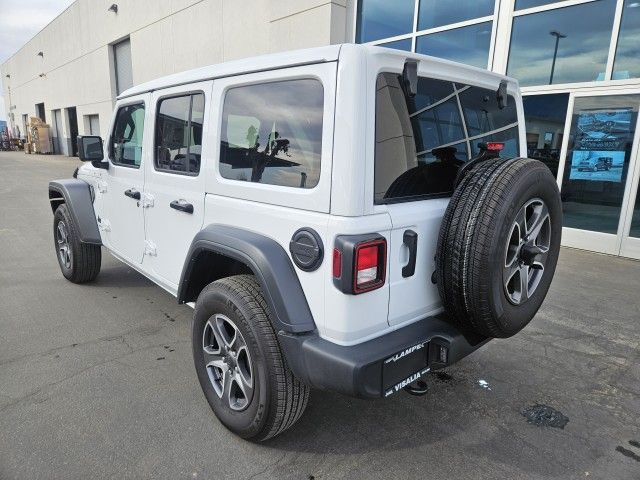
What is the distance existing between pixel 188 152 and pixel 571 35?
22.2 feet

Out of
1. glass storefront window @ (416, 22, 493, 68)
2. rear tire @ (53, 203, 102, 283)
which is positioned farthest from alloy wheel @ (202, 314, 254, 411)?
glass storefront window @ (416, 22, 493, 68)

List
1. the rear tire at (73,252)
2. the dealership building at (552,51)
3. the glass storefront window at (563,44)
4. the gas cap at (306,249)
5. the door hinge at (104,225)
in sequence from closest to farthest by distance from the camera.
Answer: the gas cap at (306,249)
the door hinge at (104,225)
the rear tire at (73,252)
the dealership building at (552,51)
the glass storefront window at (563,44)

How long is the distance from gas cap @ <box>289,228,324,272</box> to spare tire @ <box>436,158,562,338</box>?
24.7 inches

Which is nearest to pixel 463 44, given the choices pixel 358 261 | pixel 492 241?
pixel 492 241

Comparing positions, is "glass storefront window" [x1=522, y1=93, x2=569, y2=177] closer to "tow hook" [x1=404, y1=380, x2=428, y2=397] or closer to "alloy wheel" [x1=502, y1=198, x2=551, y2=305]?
"alloy wheel" [x1=502, y1=198, x2=551, y2=305]

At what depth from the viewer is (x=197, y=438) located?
2408 millimetres

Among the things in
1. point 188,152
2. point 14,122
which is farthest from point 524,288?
point 14,122

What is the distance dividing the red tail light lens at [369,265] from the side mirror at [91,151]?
2.97m

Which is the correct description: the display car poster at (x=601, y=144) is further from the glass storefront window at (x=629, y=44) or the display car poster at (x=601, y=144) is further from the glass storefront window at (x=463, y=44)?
the glass storefront window at (x=463, y=44)

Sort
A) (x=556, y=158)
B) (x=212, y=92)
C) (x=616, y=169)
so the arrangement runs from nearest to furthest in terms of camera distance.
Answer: (x=212, y=92) < (x=616, y=169) < (x=556, y=158)

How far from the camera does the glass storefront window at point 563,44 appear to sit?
21.5 feet

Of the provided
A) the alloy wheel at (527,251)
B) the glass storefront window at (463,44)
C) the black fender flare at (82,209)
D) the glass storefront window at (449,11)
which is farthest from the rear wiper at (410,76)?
the glass storefront window at (449,11)

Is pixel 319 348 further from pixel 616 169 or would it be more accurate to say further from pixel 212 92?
pixel 616 169

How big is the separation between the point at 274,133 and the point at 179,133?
1.00m
